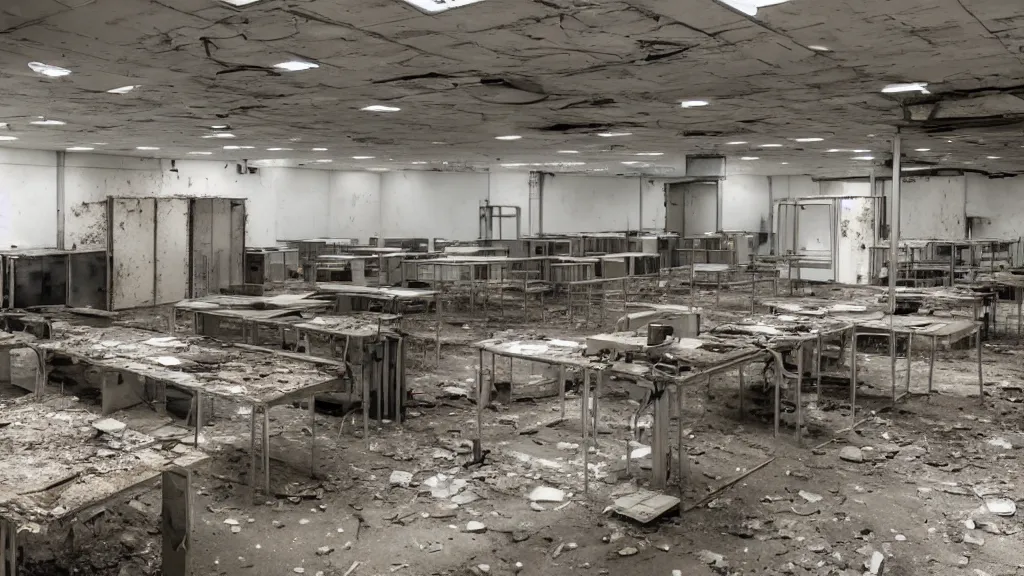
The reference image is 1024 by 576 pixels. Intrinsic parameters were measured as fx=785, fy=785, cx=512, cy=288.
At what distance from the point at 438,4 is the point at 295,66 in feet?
6.49

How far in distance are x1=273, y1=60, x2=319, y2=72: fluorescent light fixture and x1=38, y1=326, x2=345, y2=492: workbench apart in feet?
6.79

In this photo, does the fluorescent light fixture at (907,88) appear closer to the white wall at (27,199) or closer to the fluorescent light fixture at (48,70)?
the fluorescent light fixture at (48,70)

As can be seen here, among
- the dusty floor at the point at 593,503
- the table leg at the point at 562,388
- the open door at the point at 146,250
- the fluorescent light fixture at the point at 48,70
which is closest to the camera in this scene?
the dusty floor at the point at 593,503

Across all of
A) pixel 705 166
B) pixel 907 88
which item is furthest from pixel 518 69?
pixel 705 166

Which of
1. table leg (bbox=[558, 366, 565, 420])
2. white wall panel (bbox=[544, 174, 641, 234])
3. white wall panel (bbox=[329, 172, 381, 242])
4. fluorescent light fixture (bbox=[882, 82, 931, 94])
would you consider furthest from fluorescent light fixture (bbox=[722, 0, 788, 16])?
white wall panel (bbox=[544, 174, 641, 234])

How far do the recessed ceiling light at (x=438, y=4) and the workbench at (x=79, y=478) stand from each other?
7.83 ft

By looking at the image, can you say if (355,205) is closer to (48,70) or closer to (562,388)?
(562,388)

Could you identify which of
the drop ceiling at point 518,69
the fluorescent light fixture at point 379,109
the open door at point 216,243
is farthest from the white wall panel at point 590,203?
the fluorescent light fixture at point 379,109

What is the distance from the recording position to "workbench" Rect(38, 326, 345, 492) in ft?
16.1

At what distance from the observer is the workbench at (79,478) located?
3.00 meters

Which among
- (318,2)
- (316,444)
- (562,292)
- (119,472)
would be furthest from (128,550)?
(562,292)

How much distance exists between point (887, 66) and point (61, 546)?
591cm

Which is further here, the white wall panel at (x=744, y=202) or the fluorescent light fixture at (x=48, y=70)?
the white wall panel at (x=744, y=202)

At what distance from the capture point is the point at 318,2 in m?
3.79
